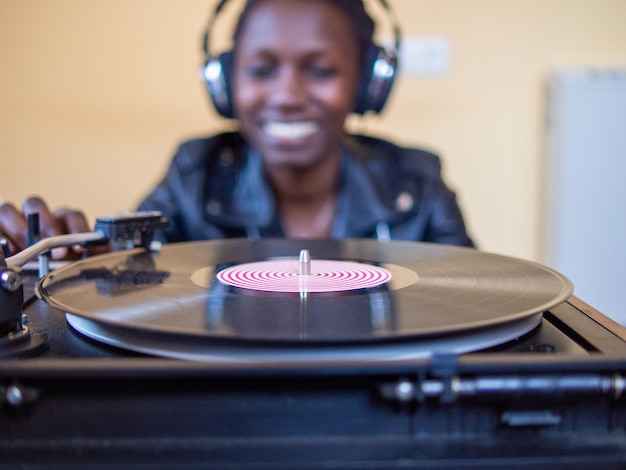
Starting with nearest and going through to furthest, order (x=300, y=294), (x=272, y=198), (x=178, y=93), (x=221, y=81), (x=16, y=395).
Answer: (x=16, y=395), (x=300, y=294), (x=221, y=81), (x=272, y=198), (x=178, y=93)

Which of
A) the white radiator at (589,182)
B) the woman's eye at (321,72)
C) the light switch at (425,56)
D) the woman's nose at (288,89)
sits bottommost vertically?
the white radiator at (589,182)

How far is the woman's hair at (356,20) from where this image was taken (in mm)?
1271

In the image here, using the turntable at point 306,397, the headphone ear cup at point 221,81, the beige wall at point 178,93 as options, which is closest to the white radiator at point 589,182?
the beige wall at point 178,93

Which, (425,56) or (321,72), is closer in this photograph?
(321,72)

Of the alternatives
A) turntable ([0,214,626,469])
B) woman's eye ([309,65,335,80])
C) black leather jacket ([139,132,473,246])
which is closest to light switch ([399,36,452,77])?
black leather jacket ([139,132,473,246])

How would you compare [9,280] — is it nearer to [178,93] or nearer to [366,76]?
[366,76]

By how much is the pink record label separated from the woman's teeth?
0.60 meters

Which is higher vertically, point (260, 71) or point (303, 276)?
point (260, 71)

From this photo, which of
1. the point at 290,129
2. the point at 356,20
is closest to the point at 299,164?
the point at 290,129

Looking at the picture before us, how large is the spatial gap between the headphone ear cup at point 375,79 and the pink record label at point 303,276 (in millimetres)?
584

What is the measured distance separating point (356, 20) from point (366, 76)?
128 millimetres

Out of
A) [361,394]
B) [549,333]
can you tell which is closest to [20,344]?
[361,394]

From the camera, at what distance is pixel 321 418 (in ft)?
1.26

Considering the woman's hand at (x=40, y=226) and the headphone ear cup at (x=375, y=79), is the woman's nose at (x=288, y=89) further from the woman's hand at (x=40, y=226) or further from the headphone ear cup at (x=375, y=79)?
the woman's hand at (x=40, y=226)
